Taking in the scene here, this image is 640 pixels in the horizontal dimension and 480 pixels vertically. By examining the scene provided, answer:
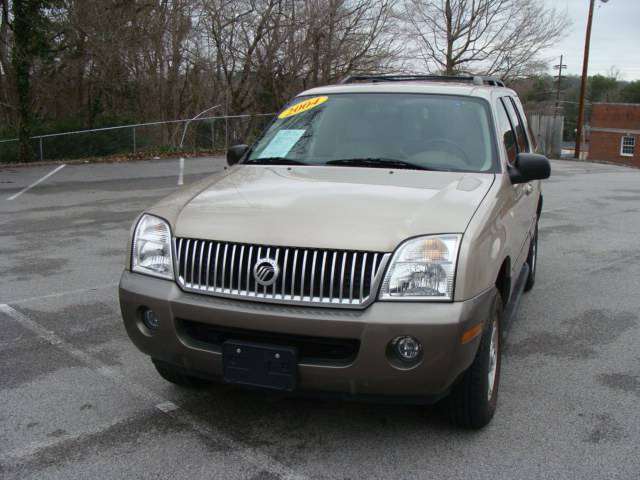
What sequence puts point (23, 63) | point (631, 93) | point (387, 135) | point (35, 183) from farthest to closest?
point (631, 93), point (23, 63), point (35, 183), point (387, 135)

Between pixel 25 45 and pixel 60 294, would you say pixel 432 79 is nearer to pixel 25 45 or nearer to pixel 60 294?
pixel 60 294

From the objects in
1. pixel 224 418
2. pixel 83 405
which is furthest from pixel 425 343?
pixel 83 405

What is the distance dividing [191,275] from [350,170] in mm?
1273

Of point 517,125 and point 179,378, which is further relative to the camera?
point 517,125

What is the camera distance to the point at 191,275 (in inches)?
131

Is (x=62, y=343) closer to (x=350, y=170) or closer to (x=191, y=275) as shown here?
(x=191, y=275)

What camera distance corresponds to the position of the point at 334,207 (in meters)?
3.35

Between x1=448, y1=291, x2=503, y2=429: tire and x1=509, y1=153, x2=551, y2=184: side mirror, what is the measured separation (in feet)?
3.22

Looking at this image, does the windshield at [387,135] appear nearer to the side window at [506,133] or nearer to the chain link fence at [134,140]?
the side window at [506,133]

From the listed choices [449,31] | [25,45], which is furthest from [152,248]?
[449,31]

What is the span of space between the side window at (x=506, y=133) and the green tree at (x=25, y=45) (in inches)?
687

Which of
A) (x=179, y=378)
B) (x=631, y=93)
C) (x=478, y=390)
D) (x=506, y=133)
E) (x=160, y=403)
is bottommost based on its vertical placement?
(x=160, y=403)

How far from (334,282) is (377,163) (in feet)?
4.48

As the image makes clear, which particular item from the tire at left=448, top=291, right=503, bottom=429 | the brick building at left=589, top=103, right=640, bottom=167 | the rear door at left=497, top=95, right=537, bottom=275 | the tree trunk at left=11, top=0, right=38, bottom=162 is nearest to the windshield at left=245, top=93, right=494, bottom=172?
the rear door at left=497, top=95, right=537, bottom=275
